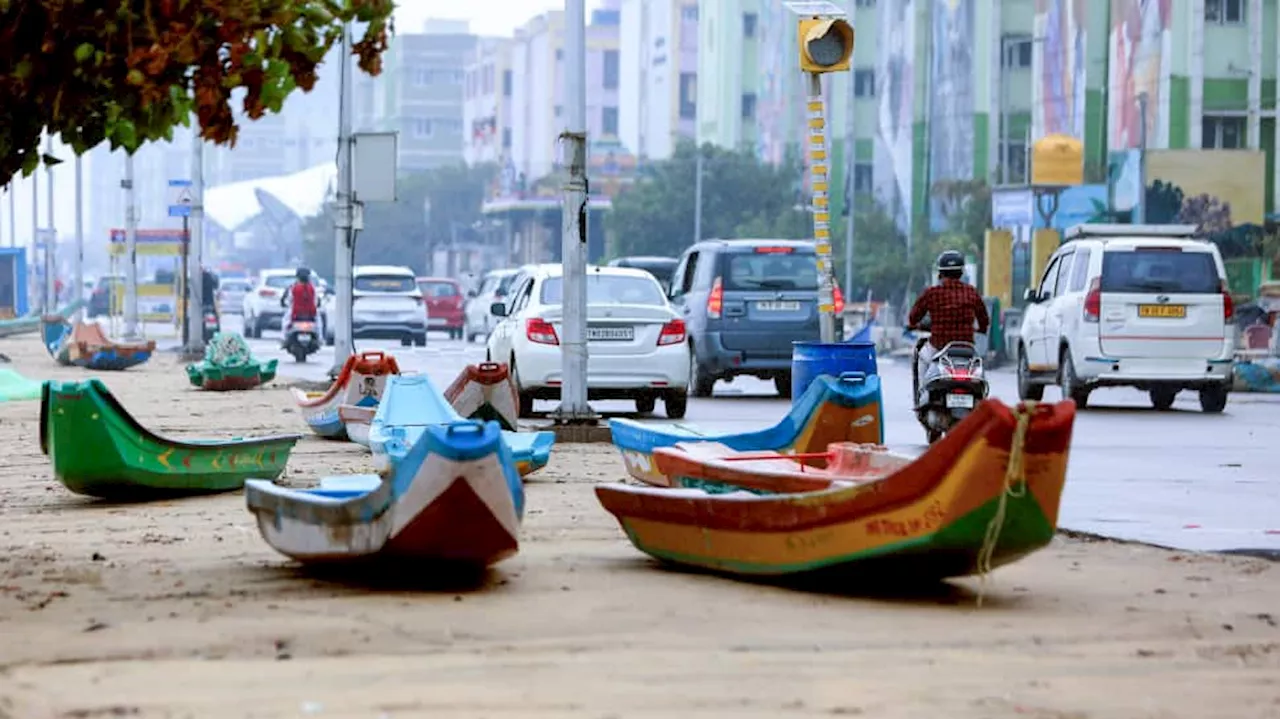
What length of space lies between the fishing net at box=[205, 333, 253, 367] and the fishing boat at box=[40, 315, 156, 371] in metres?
7.82

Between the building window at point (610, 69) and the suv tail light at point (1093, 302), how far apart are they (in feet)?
376

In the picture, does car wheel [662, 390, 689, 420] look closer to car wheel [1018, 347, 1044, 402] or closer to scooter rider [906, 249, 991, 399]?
car wheel [1018, 347, 1044, 402]

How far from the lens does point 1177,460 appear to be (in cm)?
1912

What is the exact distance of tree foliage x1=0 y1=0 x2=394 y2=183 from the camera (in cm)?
959

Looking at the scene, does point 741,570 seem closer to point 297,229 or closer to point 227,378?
point 227,378

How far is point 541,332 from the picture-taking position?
78.5 ft

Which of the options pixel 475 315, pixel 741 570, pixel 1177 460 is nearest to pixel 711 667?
pixel 741 570

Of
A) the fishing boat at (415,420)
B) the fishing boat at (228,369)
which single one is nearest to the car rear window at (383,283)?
the fishing boat at (228,369)

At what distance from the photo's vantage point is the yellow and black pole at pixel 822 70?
19844 mm

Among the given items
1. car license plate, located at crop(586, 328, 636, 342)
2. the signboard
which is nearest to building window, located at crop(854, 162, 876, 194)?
the signboard

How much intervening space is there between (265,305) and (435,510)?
4934 cm

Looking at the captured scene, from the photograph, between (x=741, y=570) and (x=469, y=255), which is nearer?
(x=741, y=570)

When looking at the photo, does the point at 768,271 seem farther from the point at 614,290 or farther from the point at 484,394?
the point at 484,394

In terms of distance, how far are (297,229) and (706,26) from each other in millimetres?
48794
